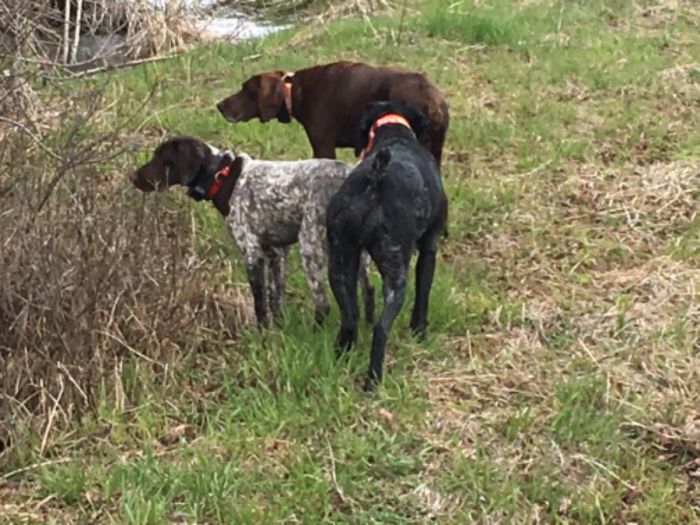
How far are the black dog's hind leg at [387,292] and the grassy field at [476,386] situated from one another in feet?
0.37

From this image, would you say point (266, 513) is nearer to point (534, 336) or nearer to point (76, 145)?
point (534, 336)

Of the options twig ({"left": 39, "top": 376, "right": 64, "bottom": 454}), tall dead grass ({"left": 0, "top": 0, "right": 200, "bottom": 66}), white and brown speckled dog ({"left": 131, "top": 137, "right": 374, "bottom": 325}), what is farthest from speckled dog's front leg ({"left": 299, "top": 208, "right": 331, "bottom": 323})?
tall dead grass ({"left": 0, "top": 0, "right": 200, "bottom": 66})

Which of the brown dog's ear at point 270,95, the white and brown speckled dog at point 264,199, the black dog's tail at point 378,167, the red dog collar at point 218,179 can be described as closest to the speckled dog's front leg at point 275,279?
the white and brown speckled dog at point 264,199

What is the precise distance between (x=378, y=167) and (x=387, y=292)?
568mm

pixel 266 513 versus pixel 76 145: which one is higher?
pixel 76 145

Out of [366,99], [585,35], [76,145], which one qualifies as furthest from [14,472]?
[585,35]

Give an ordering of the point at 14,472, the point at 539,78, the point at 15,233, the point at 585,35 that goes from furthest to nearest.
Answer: the point at 585,35 < the point at 539,78 < the point at 15,233 < the point at 14,472

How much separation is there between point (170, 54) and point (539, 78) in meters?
3.93

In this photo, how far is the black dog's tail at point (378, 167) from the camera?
4.77 meters

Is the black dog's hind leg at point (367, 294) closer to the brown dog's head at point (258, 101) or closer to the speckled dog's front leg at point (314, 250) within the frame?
the speckled dog's front leg at point (314, 250)

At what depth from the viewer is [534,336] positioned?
5.31 m

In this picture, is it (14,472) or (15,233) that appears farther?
(15,233)

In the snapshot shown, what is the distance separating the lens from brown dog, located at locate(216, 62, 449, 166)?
6742 mm

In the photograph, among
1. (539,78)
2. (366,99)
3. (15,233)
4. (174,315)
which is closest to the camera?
(15,233)
